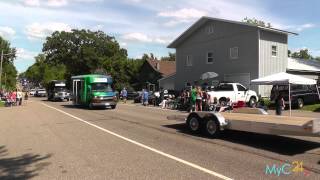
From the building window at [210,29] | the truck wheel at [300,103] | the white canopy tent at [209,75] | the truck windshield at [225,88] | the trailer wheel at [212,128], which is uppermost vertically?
the building window at [210,29]

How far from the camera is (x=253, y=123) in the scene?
11.8 m

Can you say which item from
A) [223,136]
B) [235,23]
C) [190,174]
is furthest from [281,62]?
[190,174]

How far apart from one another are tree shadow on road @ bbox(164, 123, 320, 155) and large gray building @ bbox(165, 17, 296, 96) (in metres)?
22.5

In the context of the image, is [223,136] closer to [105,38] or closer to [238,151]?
[238,151]

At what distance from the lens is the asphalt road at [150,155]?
8.47 metres

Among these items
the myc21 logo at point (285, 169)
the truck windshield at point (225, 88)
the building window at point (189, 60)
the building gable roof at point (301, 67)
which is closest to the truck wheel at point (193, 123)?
the myc21 logo at point (285, 169)

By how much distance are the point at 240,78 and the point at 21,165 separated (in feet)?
97.4

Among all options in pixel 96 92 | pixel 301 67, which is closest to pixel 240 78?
pixel 301 67

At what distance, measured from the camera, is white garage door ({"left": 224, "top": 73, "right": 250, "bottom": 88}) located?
3656cm

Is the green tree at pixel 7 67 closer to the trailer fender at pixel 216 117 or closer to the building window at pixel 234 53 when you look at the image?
the building window at pixel 234 53

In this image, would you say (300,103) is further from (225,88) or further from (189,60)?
(189,60)

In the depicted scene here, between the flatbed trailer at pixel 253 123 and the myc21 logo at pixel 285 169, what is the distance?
1.26m

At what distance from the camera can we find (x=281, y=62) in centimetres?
3788

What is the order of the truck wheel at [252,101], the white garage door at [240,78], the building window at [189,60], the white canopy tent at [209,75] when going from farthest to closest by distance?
the building window at [189,60] → the white canopy tent at [209,75] → the white garage door at [240,78] → the truck wheel at [252,101]
